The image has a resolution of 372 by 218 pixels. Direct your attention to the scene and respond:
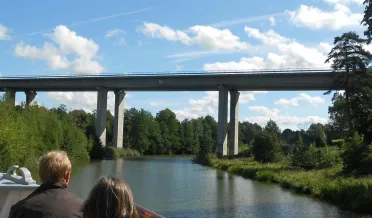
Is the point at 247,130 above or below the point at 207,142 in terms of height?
above

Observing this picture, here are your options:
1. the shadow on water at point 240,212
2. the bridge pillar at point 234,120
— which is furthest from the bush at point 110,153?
the shadow on water at point 240,212

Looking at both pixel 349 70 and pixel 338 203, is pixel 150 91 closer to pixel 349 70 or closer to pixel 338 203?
pixel 349 70

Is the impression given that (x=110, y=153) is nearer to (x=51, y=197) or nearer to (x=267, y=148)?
(x=267, y=148)

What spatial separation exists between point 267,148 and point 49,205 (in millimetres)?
43031

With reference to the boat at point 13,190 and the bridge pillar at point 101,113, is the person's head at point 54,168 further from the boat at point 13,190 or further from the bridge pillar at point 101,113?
the bridge pillar at point 101,113

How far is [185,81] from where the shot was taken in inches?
2527

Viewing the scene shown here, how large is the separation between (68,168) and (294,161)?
3617cm

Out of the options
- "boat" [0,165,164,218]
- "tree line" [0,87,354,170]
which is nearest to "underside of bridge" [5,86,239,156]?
"tree line" [0,87,354,170]

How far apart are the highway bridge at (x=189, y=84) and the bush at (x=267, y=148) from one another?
9365mm

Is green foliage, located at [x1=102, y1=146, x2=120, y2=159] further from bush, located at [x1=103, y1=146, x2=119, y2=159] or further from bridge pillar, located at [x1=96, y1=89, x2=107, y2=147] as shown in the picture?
bridge pillar, located at [x1=96, y1=89, x2=107, y2=147]

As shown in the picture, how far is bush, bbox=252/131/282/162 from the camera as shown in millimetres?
45406

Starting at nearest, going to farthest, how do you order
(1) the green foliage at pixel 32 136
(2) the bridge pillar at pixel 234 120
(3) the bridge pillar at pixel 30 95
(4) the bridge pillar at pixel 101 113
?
(1) the green foliage at pixel 32 136 < (2) the bridge pillar at pixel 234 120 < (4) the bridge pillar at pixel 101 113 < (3) the bridge pillar at pixel 30 95

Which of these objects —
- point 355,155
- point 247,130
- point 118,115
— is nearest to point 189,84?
point 118,115

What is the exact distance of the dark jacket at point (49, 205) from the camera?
3.80 m
